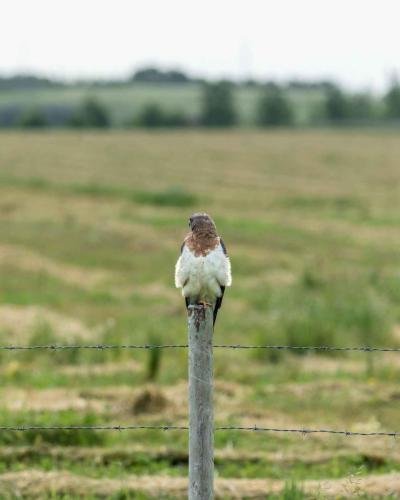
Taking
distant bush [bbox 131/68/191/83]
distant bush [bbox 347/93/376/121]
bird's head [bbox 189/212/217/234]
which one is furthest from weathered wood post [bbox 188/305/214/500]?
distant bush [bbox 131/68/191/83]

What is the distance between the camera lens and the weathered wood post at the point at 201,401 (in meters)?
4.47

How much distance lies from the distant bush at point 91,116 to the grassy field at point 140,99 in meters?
2.15

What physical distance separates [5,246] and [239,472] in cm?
1503

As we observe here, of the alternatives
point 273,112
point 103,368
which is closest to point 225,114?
point 273,112

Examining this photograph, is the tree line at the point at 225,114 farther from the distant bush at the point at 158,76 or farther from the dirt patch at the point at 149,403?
the dirt patch at the point at 149,403

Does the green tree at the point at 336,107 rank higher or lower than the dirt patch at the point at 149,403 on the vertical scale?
higher

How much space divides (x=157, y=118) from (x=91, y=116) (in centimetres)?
535

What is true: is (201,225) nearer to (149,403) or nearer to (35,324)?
(149,403)

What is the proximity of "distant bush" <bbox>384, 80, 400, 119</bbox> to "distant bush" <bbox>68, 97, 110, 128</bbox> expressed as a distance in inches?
890

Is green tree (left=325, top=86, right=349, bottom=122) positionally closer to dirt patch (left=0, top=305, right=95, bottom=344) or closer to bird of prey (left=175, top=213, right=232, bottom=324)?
dirt patch (left=0, top=305, right=95, bottom=344)

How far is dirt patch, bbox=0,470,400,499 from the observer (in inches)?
253

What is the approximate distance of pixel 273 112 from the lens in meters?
79.8

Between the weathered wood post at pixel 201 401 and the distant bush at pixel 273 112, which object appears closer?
the weathered wood post at pixel 201 401

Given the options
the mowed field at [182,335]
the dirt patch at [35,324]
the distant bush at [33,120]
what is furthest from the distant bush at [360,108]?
the dirt patch at [35,324]
